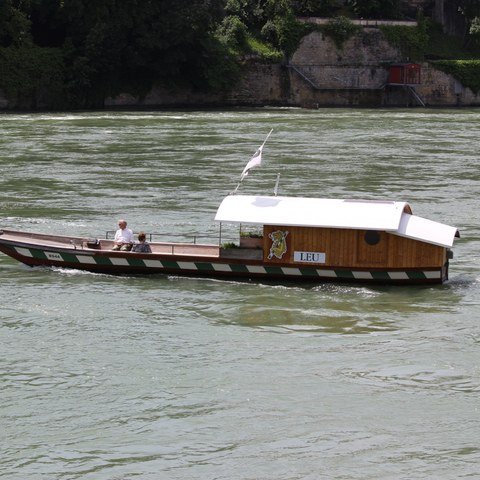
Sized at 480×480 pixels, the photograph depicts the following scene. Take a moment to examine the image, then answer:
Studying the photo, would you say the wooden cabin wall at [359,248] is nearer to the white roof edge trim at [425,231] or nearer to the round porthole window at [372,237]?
the round porthole window at [372,237]

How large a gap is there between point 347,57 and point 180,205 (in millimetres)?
50366

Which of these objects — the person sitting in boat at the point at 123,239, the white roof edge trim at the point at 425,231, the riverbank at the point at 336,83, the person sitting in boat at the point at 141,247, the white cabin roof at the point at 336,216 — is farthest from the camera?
the riverbank at the point at 336,83

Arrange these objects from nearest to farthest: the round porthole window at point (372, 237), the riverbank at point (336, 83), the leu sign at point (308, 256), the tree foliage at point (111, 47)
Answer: the round porthole window at point (372, 237) → the leu sign at point (308, 256) → the tree foliage at point (111, 47) → the riverbank at point (336, 83)

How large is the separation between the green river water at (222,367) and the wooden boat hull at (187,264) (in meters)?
0.22

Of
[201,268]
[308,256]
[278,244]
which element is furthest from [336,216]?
[201,268]

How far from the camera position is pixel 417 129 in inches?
2256

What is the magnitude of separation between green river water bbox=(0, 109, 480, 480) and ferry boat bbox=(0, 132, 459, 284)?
30 cm

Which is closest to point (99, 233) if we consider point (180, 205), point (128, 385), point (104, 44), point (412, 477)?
point (180, 205)

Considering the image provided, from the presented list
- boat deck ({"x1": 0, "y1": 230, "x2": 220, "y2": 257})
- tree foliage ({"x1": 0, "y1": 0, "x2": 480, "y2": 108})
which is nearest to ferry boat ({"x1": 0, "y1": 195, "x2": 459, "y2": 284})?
boat deck ({"x1": 0, "y1": 230, "x2": 220, "y2": 257})

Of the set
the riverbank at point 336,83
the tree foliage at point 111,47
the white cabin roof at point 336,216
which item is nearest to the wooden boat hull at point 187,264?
the white cabin roof at point 336,216

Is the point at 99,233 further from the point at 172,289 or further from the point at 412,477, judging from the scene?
the point at 412,477

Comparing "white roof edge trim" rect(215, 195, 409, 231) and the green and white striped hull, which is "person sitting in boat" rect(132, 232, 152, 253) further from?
"white roof edge trim" rect(215, 195, 409, 231)

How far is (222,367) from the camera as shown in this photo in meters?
18.9

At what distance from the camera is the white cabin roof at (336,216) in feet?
78.0
